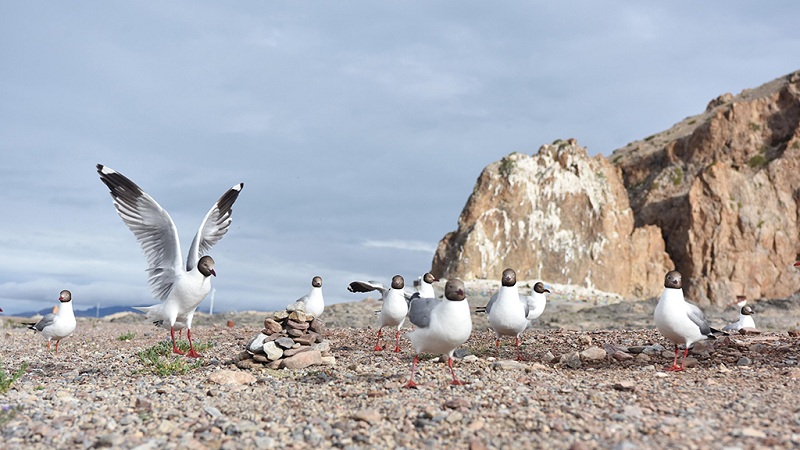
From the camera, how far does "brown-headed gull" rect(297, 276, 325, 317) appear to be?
16.3 metres

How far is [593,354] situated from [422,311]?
155 inches

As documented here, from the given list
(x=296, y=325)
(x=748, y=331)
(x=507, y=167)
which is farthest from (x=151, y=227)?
(x=507, y=167)

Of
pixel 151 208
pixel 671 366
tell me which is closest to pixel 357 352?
pixel 151 208

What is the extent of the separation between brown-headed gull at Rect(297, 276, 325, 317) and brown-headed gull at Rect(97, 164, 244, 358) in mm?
3551

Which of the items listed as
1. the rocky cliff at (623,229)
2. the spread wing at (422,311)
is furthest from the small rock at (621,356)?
the rocky cliff at (623,229)

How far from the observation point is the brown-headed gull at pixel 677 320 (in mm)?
10570

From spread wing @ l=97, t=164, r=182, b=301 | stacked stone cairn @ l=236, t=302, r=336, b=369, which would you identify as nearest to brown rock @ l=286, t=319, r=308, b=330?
stacked stone cairn @ l=236, t=302, r=336, b=369

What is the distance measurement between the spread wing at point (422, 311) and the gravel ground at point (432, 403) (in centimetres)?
80

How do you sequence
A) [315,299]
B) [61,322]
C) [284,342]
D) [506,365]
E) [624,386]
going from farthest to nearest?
[315,299]
[61,322]
[284,342]
[506,365]
[624,386]

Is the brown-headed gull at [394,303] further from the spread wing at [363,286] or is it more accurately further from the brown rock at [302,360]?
the brown rock at [302,360]

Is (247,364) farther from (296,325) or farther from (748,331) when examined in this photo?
(748,331)

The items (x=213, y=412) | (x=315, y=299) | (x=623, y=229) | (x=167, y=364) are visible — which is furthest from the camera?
(x=623, y=229)

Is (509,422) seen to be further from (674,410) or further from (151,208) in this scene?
(151,208)

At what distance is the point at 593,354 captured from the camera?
37.2ft
